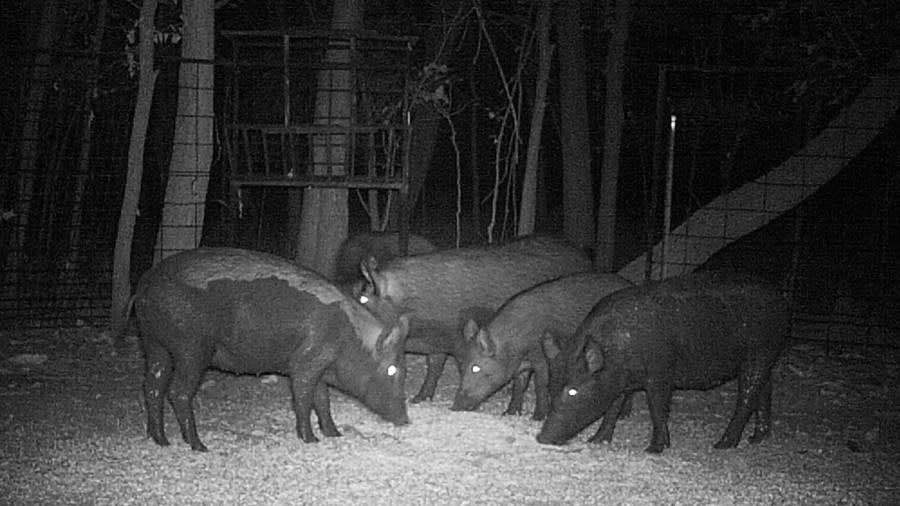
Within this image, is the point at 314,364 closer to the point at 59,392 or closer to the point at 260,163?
the point at 59,392

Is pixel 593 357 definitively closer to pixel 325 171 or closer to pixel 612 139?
pixel 325 171

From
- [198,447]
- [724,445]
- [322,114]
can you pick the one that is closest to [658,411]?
[724,445]

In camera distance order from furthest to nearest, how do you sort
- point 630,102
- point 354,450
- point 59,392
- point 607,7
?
1. point 630,102
2. point 607,7
3. point 59,392
4. point 354,450

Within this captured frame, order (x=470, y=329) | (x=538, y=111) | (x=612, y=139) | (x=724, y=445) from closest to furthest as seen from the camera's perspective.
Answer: (x=724, y=445), (x=470, y=329), (x=538, y=111), (x=612, y=139)

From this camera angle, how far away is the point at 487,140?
25.8 m

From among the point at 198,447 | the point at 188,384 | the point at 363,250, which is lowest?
the point at 198,447

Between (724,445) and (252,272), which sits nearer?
(252,272)

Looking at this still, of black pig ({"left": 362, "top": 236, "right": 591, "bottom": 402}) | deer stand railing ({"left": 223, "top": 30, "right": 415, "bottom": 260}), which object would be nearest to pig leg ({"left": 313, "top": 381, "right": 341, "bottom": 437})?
black pig ({"left": 362, "top": 236, "right": 591, "bottom": 402})

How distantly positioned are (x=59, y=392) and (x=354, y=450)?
9.30 feet

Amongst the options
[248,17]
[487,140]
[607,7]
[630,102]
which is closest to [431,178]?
[487,140]

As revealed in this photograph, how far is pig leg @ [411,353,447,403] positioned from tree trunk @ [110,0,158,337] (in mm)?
2836

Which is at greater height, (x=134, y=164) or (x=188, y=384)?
(x=134, y=164)

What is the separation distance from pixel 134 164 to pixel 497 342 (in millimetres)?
4158

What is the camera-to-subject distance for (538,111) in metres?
13.8
